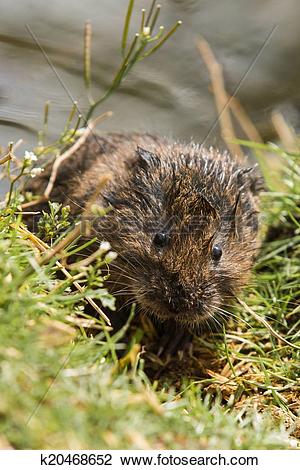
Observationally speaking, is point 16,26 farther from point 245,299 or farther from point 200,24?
point 245,299

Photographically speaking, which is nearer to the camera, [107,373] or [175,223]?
[107,373]

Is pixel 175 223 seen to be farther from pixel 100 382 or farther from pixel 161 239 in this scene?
pixel 100 382

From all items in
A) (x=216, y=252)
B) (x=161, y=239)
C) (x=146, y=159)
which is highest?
(x=146, y=159)

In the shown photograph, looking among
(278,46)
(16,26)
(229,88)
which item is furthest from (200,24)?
(16,26)

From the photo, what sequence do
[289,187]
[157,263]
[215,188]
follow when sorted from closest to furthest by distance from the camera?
[157,263] < [215,188] < [289,187]

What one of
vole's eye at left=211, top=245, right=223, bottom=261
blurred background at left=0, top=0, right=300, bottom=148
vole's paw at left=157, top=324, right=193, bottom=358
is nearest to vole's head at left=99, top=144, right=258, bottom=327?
vole's eye at left=211, top=245, right=223, bottom=261

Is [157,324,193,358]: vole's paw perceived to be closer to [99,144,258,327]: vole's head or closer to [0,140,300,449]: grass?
[0,140,300,449]: grass

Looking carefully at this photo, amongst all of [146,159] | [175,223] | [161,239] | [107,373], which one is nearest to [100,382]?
[107,373]
